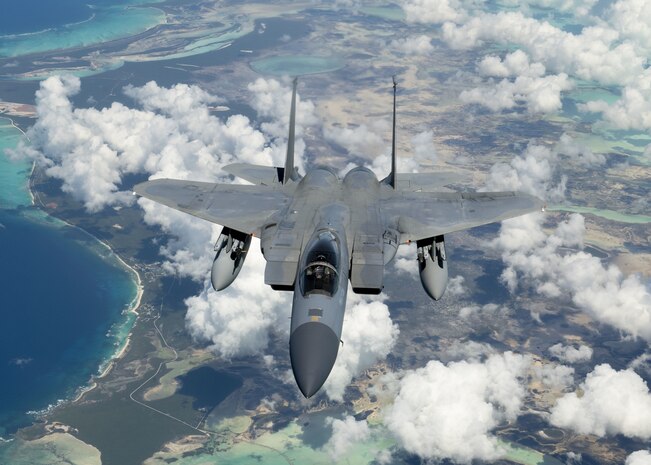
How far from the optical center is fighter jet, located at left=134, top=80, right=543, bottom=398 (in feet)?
99.0

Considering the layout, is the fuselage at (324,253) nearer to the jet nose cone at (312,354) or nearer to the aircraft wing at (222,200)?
the jet nose cone at (312,354)

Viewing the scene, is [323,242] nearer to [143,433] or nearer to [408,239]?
[408,239]

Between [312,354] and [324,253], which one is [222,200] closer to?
[324,253]

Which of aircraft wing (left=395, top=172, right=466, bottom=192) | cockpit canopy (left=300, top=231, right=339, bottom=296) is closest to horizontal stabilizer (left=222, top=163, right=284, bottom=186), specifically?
aircraft wing (left=395, top=172, right=466, bottom=192)

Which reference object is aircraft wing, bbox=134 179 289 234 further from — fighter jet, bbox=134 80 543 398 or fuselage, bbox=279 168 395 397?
fuselage, bbox=279 168 395 397

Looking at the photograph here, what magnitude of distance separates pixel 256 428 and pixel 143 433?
31.5 metres

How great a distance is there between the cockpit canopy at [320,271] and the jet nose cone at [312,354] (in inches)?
86.2

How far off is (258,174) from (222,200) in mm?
5830

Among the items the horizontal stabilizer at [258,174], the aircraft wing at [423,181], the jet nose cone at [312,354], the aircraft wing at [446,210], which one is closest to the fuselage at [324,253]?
the jet nose cone at [312,354]

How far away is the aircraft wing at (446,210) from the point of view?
134 ft

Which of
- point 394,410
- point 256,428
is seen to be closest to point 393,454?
point 394,410

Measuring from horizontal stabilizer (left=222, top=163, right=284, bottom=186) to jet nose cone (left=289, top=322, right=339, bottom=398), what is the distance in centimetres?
2017

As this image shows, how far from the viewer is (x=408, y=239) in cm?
3909

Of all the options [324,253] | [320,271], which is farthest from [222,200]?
A: [320,271]
